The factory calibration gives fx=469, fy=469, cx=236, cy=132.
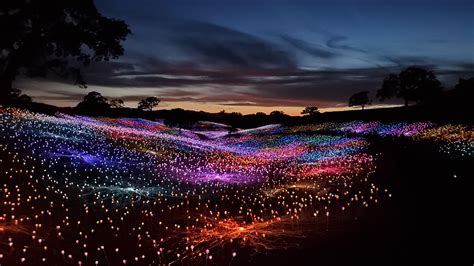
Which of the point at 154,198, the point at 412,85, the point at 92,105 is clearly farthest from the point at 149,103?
the point at 154,198

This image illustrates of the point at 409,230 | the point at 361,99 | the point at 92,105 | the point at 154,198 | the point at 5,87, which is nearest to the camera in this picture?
the point at 409,230

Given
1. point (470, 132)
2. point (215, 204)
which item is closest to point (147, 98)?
point (470, 132)

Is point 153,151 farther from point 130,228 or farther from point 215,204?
point 130,228

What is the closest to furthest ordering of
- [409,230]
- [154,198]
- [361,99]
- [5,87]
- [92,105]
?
[409,230] → [154,198] → [5,87] → [92,105] → [361,99]

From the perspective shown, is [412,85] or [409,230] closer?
[409,230]

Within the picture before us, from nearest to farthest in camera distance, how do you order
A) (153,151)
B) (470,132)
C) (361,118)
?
(470,132)
(153,151)
(361,118)

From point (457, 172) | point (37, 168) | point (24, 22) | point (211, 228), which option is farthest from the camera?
point (24, 22)

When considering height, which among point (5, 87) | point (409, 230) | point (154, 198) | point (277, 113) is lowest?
point (154, 198)

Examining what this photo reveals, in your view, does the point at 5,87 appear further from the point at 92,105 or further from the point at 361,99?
the point at 361,99
